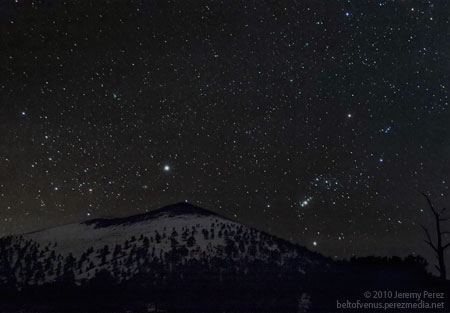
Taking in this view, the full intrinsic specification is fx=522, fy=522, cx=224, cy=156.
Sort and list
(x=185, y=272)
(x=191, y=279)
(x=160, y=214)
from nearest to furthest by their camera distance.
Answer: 1. (x=191, y=279)
2. (x=185, y=272)
3. (x=160, y=214)

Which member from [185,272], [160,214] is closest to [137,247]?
[185,272]

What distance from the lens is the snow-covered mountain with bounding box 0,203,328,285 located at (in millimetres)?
34906

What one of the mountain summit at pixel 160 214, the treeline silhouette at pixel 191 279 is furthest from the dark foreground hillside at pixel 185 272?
the mountain summit at pixel 160 214

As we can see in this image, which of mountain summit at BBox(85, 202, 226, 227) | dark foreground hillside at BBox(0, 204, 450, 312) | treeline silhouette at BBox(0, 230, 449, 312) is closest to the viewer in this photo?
treeline silhouette at BBox(0, 230, 449, 312)

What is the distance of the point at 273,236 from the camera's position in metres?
41.5

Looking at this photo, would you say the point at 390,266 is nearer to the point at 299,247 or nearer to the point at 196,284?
the point at 299,247

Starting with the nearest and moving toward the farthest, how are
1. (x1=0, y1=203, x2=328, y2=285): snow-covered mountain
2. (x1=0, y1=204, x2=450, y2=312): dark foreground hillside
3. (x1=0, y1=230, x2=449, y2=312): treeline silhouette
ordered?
(x1=0, y1=230, x2=449, y2=312): treeline silhouette, (x1=0, y1=204, x2=450, y2=312): dark foreground hillside, (x1=0, y1=203, x2=328, y2=285): snow-covered mountain

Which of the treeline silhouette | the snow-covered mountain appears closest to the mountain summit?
the snow-covered mountain

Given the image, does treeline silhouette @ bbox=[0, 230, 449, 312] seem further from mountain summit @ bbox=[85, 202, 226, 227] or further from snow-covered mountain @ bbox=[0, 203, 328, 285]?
mountain summit @ bbox=[85, 202, 226, 227]

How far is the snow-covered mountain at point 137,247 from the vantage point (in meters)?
34.9

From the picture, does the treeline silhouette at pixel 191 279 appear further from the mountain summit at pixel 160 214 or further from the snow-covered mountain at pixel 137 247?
the mountain summit at pixel 160 214

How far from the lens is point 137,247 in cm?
3806

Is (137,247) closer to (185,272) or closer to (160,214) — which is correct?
(185,272)

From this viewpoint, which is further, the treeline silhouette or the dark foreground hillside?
the dark foreground hillside
